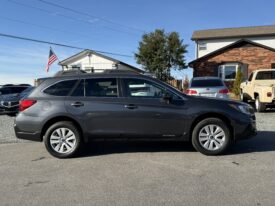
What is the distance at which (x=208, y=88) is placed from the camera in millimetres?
15352

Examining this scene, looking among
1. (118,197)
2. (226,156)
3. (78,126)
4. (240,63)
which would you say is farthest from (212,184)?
(240,63)

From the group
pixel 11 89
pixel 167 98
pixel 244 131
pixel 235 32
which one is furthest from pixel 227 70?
pixel 167 98

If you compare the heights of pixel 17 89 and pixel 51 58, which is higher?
pixel 51 58

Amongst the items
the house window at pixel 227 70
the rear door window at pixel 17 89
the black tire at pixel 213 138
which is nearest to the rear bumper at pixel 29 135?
the black tire at pixel 213 138

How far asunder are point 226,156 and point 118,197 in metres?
3.12

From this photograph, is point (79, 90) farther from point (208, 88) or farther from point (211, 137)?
point (208, 88)

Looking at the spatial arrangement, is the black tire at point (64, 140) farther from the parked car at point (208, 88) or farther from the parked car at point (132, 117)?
the parked car at point (208, 88)

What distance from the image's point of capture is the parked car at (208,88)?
15188 mm

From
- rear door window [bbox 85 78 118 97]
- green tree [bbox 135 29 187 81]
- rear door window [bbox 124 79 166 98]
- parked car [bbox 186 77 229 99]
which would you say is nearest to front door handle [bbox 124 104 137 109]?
rear door window [bbox 124 79 166 98]

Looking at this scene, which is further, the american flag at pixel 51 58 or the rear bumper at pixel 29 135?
the american flag at pixel 51 58

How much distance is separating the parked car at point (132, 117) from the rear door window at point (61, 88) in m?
0.06

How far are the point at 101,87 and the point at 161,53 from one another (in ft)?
94.3

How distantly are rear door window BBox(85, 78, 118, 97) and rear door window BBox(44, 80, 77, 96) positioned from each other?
0.34 m

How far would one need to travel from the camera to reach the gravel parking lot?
17.1 feet
